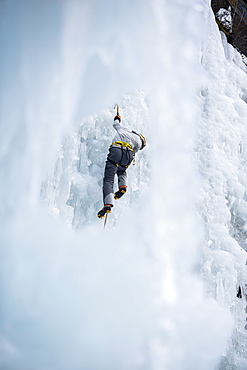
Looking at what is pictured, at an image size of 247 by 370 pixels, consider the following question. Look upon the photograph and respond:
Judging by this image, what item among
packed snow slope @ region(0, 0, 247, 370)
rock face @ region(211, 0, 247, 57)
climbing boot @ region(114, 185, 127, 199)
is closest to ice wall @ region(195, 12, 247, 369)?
packed snow slope @ region(0, 0, 247, 370)

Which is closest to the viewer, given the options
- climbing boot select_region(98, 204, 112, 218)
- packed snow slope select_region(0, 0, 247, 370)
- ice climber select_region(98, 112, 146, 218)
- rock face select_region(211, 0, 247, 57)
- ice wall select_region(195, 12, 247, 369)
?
packed snow slope select_region(0, 0, 247, 370)

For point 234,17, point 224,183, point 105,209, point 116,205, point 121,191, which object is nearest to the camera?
point 105,209

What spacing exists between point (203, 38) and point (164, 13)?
1.28m

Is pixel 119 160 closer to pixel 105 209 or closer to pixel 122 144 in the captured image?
pixel 122 144

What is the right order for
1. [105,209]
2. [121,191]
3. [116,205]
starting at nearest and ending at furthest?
[105,209]
[121,191]
[116,205]

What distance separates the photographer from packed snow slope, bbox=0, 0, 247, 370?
301cm

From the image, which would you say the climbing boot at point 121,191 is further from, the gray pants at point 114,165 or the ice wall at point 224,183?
the ice wall at point 224,183

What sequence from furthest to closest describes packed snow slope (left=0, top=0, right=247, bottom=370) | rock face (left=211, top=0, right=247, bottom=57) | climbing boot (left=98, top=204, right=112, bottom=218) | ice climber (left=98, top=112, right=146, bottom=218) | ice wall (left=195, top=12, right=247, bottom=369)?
rock face (left=211, top=0, right=247, bottom=57)
ice wall (left=195, top=12, right=247, bottom=369)
ice climber (left=98, top=112, right=146, bottom=218)
climbing boot (left=98, top=204, right=112, bottom=218)
packed snow slope (left=0, top=0, right=247, bottom=370)

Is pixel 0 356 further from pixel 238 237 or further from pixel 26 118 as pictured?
pixel 238 237

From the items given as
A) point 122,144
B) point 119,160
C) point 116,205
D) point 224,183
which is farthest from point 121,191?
point 224,183

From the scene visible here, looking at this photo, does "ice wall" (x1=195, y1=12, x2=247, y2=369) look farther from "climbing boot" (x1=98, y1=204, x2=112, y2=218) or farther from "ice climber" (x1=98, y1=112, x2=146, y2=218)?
"climbing boot" (x1=98, y1=204, x2=112, y2=218)

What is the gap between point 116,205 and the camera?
3.80m

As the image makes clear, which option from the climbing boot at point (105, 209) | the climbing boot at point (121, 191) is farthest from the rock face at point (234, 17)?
the climbing boot at point (105, 209)

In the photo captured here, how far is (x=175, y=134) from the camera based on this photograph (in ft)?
15.1
